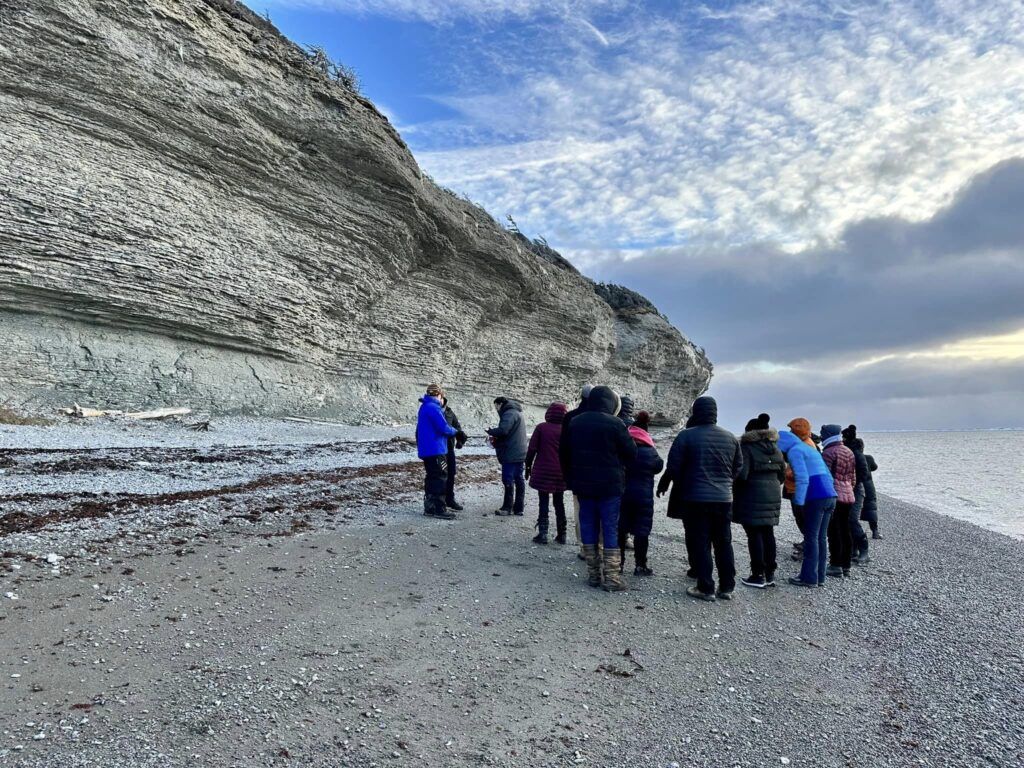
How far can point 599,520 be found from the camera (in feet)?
20.7

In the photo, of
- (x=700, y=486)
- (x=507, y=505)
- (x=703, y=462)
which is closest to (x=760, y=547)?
(x=700, y=486)

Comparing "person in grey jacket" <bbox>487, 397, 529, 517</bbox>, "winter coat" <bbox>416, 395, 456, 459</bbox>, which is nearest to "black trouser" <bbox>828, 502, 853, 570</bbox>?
"person in grey jacket" <bbox>487, 397, 529, 517</bbox>

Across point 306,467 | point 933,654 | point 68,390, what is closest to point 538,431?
point 933,654

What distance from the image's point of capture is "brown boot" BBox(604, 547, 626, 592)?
20.2 ft

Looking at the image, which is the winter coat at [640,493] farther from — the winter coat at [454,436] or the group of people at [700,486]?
the winter coat at [454,436]

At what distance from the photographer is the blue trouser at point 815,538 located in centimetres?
689

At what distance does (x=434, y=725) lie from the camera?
11.3ft

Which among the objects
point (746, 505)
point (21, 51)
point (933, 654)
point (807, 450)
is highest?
point (21, 51)

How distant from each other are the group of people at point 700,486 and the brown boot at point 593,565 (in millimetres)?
13

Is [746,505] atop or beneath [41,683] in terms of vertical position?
atop

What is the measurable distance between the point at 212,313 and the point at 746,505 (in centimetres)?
1824

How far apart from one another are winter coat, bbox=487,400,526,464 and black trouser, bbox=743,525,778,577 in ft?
12.6

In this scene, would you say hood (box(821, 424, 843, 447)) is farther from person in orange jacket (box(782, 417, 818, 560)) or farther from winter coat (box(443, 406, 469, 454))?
winter coat (box(443, 406, 469, 454))

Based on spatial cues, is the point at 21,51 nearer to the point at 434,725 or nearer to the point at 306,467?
the point at 306,467
